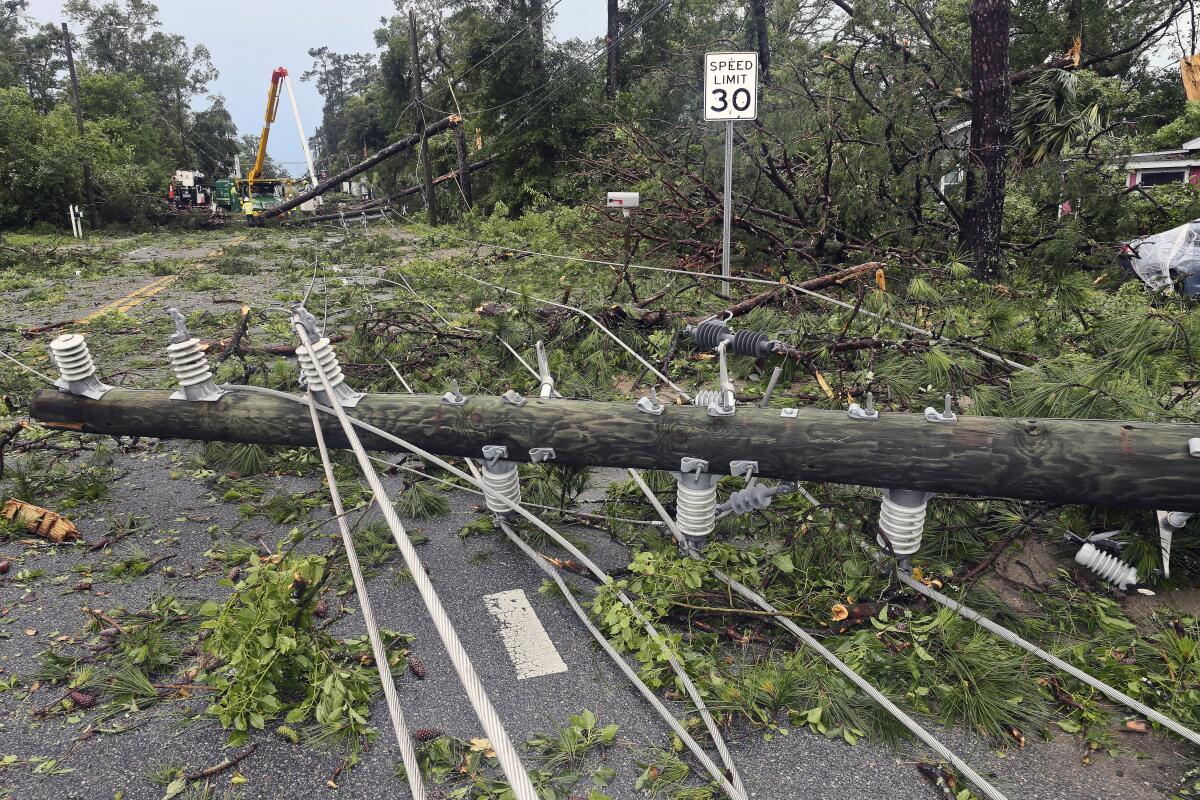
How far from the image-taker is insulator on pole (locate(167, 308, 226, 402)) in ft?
10.5

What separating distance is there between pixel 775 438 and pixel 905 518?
57 centimetres

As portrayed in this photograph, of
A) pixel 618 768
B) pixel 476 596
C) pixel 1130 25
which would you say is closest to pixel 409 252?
pixel 476 596

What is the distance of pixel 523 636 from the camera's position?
9.14 feet

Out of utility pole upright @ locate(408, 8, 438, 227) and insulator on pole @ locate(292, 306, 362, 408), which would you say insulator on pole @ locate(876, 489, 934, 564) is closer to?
insulator on pole @ locate(292, 306, 362, 408)

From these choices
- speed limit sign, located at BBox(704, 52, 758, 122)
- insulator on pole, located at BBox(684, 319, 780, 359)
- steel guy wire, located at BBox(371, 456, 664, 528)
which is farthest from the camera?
speed limit sign, located at BBox(704, 52, 758, 122)

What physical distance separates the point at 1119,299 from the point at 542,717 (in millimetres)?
4895

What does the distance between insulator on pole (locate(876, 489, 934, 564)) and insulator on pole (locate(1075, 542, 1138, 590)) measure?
0.79 meters

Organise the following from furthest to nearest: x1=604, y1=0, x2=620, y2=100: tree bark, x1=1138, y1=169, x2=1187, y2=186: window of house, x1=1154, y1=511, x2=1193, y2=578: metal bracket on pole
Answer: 1. x1=604, y1=0, x2=620, y2=100: tree bark
2. x1=1138, y1=169, x2=1187, y2=186: window of house
3. x1=1154, y1=511, x2=1193, y2=578: metal bracket on pole

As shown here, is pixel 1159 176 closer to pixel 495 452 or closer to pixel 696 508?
pixel 696 508

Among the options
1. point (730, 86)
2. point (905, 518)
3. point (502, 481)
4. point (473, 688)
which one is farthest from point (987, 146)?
point (473, 688)

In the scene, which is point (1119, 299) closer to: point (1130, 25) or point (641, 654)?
point (641, 654)

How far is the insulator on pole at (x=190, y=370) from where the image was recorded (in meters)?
3.21

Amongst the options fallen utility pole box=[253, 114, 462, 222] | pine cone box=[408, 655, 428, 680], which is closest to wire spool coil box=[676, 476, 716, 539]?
pine cone box=[408, 655, 428, 680]

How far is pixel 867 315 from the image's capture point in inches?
197
